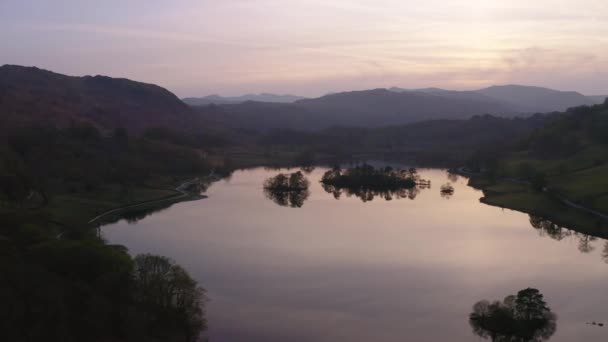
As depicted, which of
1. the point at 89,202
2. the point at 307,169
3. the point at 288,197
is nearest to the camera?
the point at 89,202

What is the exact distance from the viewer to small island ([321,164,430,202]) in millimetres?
69750

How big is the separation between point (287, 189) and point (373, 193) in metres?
10.6

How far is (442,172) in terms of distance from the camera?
9450cm

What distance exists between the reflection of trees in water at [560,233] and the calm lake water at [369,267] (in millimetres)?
241

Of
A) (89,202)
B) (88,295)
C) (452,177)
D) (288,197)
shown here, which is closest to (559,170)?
(452,177)

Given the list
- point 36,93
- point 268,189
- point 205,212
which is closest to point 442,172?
point 268,189

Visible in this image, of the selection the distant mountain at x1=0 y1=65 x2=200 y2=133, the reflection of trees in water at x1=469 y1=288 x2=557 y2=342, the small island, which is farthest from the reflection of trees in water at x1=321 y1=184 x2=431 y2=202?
the distant mountain at x1=0 y1=65 x2=200 y2=133

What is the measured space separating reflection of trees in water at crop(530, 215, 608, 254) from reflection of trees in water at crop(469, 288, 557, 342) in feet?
55.8

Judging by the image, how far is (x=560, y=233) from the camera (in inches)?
1768

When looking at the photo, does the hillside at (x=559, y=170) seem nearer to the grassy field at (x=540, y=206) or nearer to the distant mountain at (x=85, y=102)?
the grassy field at (x=540, y=206)

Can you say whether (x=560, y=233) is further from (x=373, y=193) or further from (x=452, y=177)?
(x=452, y=177)

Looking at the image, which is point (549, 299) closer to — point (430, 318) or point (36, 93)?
point (430, 318)

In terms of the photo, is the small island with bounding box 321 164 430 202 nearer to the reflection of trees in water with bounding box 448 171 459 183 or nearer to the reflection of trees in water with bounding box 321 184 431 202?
the reflection of trees in water with bounding box 321 184 431 202

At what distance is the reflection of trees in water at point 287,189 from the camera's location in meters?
64.0
